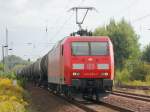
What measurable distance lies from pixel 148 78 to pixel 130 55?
78.9 ft

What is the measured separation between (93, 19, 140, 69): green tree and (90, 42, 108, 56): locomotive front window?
5153 cm

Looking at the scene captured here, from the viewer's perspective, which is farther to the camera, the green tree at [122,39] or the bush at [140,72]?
the green tree at [122,39]

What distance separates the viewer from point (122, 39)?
81.6m

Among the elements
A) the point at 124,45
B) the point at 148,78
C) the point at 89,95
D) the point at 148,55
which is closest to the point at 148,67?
the point at 148,78

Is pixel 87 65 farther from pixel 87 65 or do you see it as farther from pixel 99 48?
pixel 99 48

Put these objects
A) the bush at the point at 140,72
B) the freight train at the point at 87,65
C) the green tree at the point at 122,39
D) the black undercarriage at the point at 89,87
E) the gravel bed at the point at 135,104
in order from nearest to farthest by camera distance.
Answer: the gravel bed at the point at 135,104
the black undercarriage at the point at 89,87
the freight train at the point at 87,65
the bush at the point at 140,72
the green tree at the point at 122,39

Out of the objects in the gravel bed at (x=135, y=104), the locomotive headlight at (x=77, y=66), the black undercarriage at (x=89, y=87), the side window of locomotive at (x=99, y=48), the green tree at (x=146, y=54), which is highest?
the green tree at (x=146, y=54)

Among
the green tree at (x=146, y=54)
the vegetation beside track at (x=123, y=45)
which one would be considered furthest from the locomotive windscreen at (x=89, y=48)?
the green tree at (x=146, y=54)

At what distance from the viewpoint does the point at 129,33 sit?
8356cm

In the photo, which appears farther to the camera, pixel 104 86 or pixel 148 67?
pixel 148 67

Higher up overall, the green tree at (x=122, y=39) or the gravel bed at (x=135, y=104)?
the green tree at (x=122, y=39)

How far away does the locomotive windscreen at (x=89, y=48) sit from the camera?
2342 cm

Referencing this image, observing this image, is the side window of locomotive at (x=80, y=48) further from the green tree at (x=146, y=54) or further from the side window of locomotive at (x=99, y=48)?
the green tree at (x=146, y=54)

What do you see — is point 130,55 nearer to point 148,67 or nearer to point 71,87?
point 148,67
